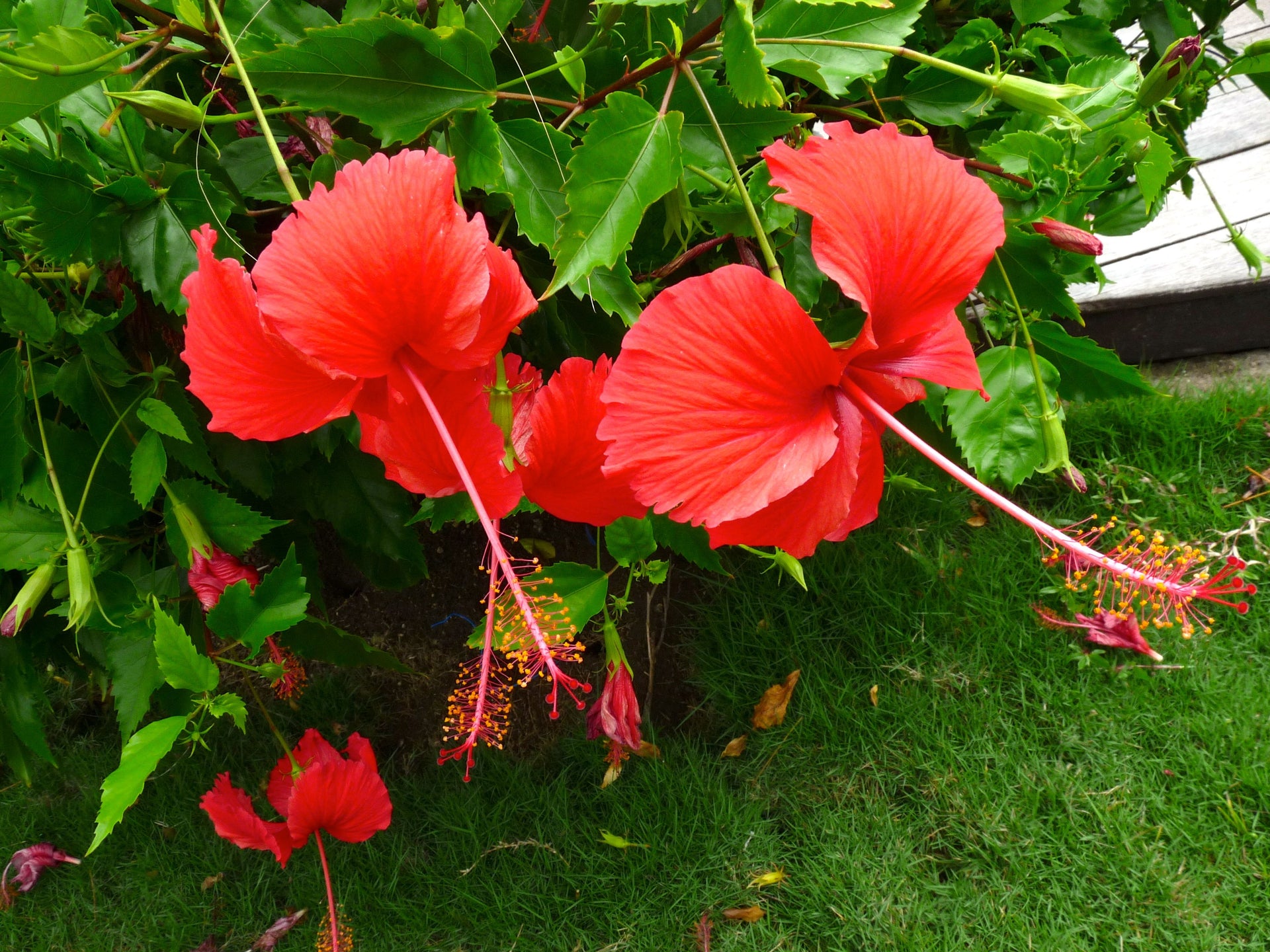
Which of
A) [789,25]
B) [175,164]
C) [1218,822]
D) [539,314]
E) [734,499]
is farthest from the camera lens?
[1218,822]

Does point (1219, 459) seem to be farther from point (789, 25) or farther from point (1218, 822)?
point (789, 25)

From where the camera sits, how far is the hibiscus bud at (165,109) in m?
0.65

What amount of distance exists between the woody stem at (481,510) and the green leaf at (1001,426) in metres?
0.49

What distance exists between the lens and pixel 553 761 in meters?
1.71

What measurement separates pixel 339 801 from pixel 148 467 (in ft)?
→ 1.69

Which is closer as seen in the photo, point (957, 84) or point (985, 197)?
point (985, 197)

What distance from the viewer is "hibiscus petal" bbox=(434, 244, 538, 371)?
51cm

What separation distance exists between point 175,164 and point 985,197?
2.23ft

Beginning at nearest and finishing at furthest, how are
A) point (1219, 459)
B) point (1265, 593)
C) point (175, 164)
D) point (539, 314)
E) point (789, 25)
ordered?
point (789, 25), point (175, 164), point (539, 314), point (1265, 593), point (1219, 459)

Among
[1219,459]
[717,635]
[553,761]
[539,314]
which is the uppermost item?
[539,314]

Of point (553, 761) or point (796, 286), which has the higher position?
point (796, 286)

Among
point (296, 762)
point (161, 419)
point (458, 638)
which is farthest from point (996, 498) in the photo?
point (458, 638)

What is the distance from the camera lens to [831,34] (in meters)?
0.67

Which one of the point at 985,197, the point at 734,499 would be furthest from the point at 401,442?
the point at 985,197
